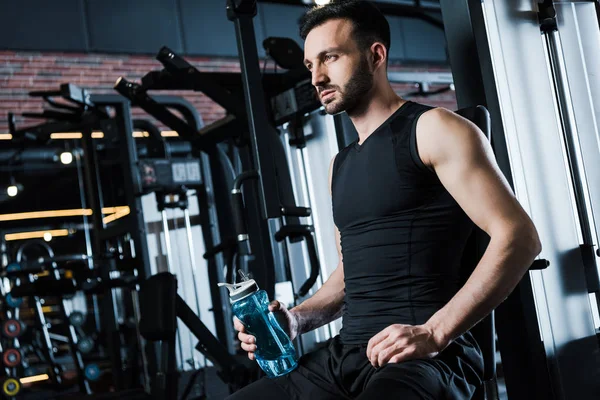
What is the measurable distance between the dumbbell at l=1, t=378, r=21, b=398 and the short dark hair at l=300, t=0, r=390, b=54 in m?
4.08

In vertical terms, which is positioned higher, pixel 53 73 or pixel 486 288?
pixel 53 73

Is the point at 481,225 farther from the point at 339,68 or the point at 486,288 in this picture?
the point at 339,68

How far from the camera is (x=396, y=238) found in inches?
59.3

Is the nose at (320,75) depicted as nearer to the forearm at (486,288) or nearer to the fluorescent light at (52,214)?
the forearm at (486,288)

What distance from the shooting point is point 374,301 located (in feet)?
5.00

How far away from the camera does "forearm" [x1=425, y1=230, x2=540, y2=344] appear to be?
→ 1332 millimetres

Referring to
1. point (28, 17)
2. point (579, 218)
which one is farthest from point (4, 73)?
point (579, 218)

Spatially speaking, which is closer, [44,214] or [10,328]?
[10,328]

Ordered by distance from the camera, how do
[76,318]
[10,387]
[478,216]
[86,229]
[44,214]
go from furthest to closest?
1. [44,214]
2. [86,229]
3. [76,318]
4. [10,387]
5. [478,216]

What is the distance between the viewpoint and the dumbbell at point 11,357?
502 centimetres

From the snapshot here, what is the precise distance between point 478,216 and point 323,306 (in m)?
0.50

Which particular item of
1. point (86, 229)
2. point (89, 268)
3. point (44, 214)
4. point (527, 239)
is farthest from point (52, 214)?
point (527, 239)

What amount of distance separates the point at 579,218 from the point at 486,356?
2.29 feet

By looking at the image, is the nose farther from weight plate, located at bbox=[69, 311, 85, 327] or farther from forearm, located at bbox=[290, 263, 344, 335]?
weight plate, located at bbox=[69, 311, 85, 327]
